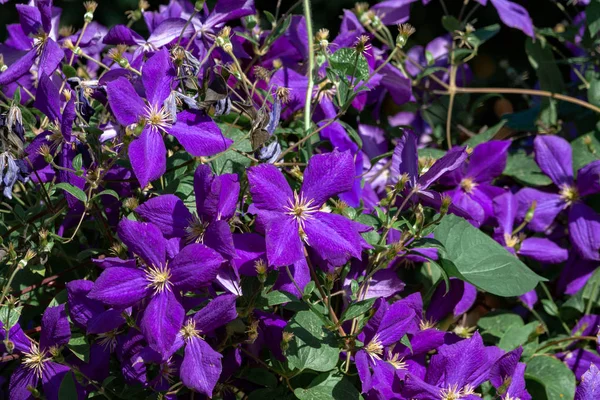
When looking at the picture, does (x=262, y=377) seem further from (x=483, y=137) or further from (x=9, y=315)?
(x=483, y=137)

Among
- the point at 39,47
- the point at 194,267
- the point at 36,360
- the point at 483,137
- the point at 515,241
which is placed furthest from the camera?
the point at 483,137

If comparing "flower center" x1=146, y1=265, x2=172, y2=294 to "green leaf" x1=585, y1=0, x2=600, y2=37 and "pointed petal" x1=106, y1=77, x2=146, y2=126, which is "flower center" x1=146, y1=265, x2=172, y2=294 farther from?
"green leaf" x1=585, y1=0, x2=600, y2=37

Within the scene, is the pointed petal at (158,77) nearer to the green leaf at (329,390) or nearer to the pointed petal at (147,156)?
the pointed petal at (147,156)

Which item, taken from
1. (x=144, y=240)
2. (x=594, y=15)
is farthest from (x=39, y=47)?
(x=594, y=15)

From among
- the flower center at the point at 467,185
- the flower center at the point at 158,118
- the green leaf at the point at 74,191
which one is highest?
the flower center at the point at 158,118

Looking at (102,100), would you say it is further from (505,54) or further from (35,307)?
(505,54)

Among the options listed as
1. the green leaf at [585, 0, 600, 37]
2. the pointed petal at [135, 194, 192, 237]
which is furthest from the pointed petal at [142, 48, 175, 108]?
the green leaf at [585, 0, 600, 37]

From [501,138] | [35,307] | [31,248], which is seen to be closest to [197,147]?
[31,248]

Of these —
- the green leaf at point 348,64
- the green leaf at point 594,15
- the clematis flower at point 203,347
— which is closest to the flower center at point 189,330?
the clematis flower at point 203,347
